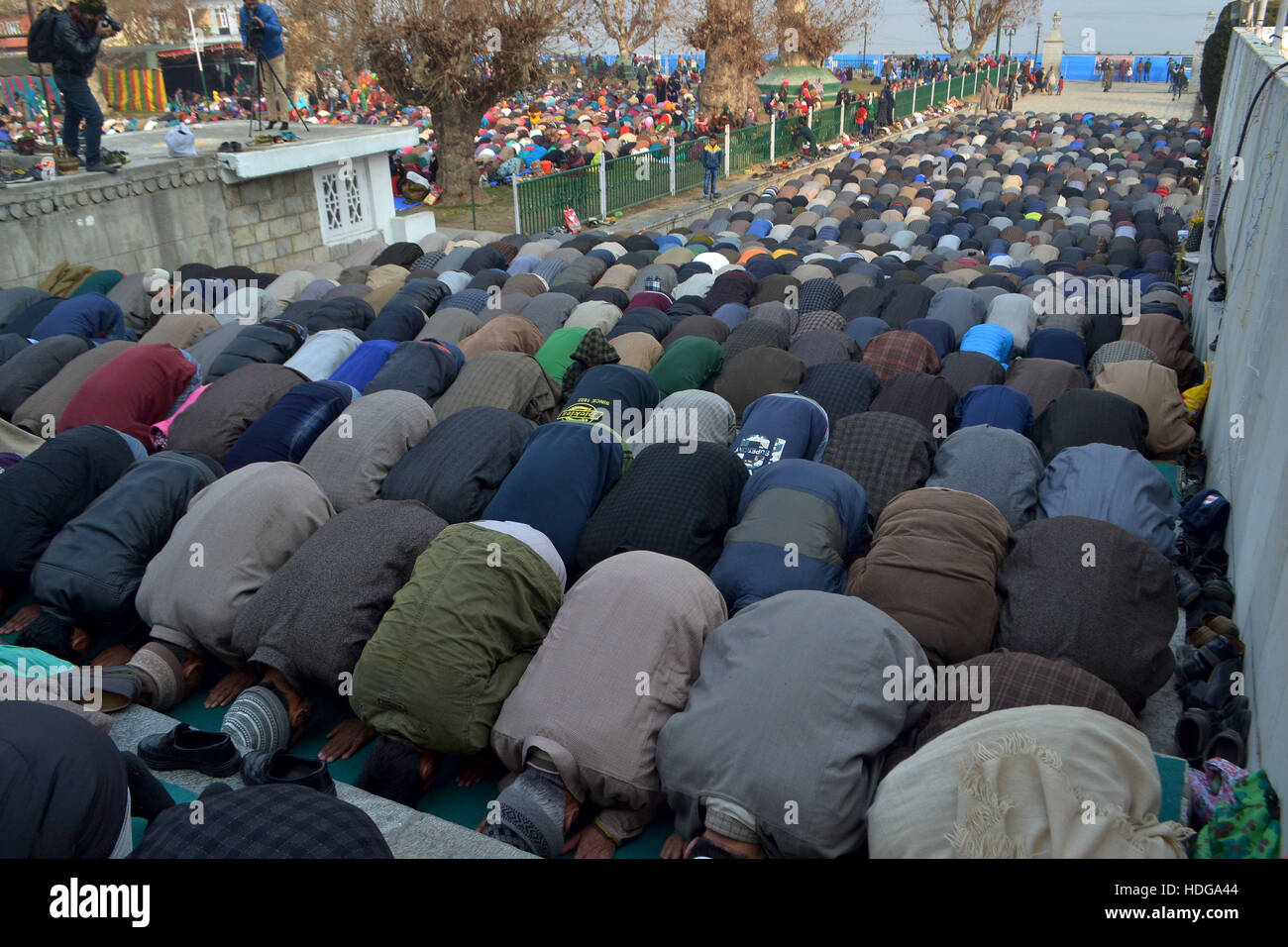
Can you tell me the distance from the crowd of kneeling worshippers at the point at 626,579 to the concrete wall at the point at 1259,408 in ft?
0.85

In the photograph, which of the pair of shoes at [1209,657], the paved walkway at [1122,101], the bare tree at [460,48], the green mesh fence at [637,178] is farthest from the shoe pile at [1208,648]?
the paved walkway at [1122,101]

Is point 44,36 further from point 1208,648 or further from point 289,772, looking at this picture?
point 1208,648

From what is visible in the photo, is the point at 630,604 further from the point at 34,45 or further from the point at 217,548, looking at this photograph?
the point at 34,45

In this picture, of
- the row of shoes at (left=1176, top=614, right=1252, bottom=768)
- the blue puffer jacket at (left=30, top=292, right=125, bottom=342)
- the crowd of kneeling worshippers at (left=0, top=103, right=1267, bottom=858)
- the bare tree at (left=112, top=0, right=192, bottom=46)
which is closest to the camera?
the crowd of kneeling worshippers at (left=0, top=103, right=1267, bottom=858)

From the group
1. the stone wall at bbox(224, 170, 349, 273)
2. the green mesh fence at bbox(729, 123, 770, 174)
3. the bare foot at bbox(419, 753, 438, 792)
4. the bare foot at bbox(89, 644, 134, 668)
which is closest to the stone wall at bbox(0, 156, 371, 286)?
the stone wall at bbox(224, 170, 349, 273)

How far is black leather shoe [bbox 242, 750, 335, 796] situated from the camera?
10.7 ft

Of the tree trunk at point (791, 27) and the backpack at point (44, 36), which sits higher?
the tree trunk at point (791, 27)

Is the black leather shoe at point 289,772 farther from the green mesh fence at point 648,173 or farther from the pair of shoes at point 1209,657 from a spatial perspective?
the green mesh fence at point 648,173

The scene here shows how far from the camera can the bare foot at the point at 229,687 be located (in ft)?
14.0

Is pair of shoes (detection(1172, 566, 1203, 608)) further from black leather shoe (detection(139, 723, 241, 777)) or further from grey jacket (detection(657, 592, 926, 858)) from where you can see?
black leather shoe (detection(139, 723, 241, 777))

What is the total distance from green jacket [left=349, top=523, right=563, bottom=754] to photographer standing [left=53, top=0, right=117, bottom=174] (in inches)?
357

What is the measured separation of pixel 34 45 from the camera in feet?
31.7

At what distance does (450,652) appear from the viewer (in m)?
3.56
